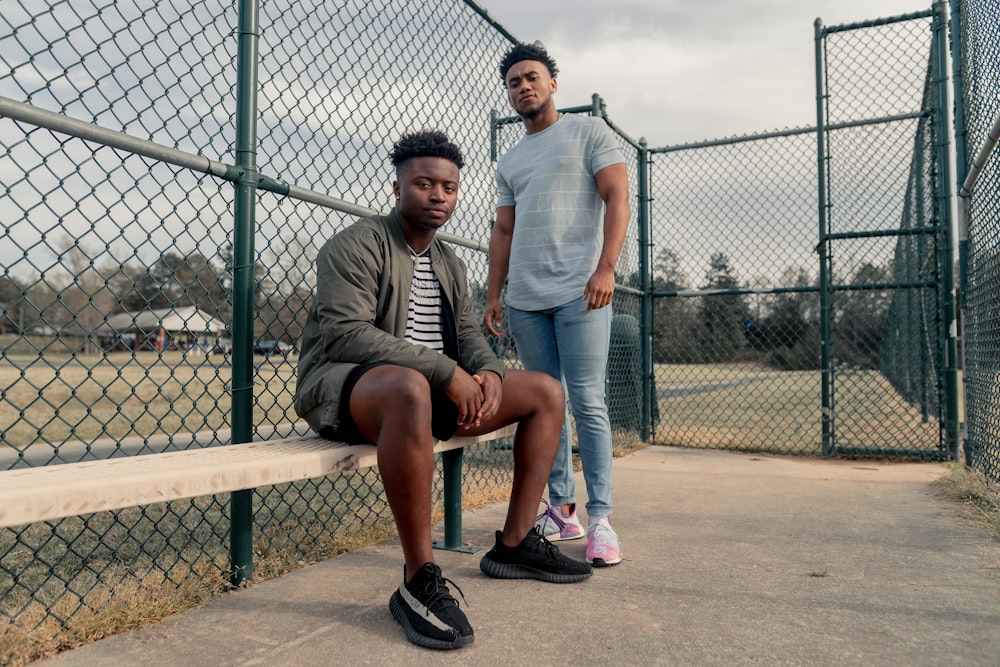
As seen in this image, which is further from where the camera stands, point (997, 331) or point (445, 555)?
point (997, 331)

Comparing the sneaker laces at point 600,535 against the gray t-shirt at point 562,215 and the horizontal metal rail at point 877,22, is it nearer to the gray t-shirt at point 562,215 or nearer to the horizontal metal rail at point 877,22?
the gray t-shirt at point 562,215

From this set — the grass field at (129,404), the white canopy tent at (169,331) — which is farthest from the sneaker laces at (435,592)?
the white canopy tent at (169,331)

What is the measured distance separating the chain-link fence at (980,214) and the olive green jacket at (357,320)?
2.73 meters

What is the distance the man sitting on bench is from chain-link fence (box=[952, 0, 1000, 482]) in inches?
98.6

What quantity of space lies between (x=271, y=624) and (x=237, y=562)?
45cm

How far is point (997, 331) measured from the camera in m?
3.88

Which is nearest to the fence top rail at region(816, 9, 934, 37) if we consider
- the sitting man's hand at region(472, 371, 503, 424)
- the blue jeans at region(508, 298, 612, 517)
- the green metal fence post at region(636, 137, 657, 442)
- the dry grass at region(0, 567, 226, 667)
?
the green metal fence post at region(636, 137, 657, 442)

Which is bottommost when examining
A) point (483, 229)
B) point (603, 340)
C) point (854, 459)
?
point (854, 459)

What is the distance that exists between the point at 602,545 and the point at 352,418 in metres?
1.25

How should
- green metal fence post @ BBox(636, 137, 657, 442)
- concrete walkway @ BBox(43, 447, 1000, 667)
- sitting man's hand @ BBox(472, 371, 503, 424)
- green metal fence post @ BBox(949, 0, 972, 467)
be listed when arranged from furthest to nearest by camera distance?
green metal fence post @ BBox(636, 137, 657, 442) < green metal fence post @ BBox(949, 0, 972, 467) < sitting man's hand @ BBox(472, 371, 503, 424) < concrete walkway @ BBox(43, 447, 1000, 667)

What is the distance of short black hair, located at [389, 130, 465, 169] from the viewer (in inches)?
106

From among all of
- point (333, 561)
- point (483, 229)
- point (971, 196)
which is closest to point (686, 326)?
point (971, 196)

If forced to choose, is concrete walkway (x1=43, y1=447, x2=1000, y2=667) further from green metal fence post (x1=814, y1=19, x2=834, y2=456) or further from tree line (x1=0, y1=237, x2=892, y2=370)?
green metal fence post (x1=814, y1=19, x2=834, y2=456)

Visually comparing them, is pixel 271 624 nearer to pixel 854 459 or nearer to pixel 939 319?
pixel 854 459
